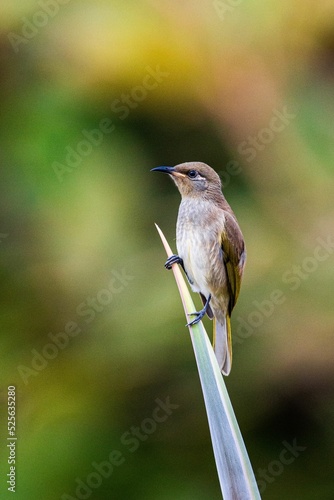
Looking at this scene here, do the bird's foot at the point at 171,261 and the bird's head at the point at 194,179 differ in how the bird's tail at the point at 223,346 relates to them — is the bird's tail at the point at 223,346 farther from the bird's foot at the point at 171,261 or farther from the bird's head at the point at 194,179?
the bird's head at the point at 194,179

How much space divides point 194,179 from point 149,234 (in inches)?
84.5

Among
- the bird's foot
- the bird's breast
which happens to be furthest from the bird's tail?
the bird's foot

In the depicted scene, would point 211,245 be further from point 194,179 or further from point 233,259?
point 194,179

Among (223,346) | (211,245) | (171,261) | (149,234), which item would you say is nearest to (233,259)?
(211,245)

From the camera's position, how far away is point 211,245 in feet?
6.69

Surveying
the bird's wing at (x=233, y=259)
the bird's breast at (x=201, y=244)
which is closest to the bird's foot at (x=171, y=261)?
the bird's breast at (x=201, y=244)

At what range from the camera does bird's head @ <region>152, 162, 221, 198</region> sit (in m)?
1.84

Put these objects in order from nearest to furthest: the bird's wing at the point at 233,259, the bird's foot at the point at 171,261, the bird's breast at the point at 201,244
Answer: the bird's foot at the point at 171,261 → the bird's breast at the point at 201,244 → the bird's wing at the point at 233,259

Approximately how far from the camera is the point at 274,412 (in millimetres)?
3996

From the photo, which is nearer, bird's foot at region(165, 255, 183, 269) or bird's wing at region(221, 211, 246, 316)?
bird's foot at region(165, 255, 183, 269)

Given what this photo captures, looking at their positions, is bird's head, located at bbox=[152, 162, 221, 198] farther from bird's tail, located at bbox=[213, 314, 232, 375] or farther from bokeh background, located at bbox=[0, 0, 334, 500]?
bokeh background, located at bbox=[0, 0, 334, 500]

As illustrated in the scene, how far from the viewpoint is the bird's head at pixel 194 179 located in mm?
1839

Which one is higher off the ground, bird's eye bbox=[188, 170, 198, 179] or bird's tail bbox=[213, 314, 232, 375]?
bird's eye bbox=[188, 170, 198, 179]

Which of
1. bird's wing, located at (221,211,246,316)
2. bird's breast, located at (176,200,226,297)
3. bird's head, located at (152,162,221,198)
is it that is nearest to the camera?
bird's head, located at (152,162,221,198)
